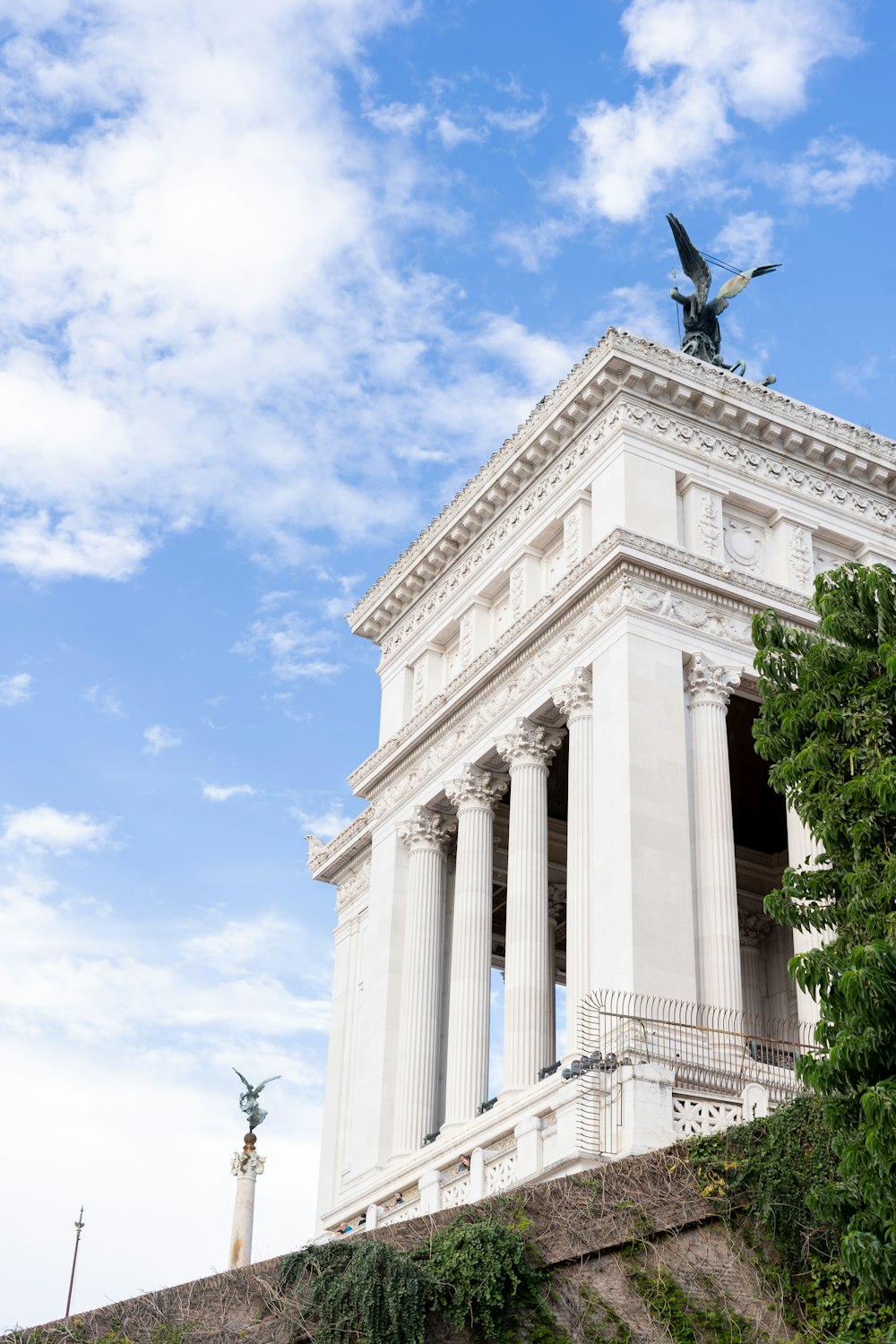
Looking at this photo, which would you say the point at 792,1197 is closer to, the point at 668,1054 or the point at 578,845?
the point at 668,1054

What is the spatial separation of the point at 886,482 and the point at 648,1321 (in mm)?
29230

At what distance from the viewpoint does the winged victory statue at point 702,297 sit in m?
51.1

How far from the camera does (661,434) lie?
44750mm

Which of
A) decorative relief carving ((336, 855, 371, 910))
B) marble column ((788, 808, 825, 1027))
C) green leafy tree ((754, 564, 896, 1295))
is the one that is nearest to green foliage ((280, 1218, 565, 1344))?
green leafy tree ((754, 564, 896, 1295))

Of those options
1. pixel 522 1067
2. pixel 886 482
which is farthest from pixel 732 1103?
pixel 886 482

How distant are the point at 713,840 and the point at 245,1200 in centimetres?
1701

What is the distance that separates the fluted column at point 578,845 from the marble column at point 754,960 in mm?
12528

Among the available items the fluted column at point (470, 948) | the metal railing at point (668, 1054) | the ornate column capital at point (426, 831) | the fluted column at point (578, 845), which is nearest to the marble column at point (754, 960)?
the ornate column capital at point (426, 831)

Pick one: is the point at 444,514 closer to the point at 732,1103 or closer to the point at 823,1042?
the point at 732,1103

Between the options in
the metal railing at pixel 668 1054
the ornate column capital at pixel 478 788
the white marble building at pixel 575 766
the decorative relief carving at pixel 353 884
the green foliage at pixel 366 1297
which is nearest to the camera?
the green foliage at pixel 366 1297

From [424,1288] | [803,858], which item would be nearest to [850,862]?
[424,1288]

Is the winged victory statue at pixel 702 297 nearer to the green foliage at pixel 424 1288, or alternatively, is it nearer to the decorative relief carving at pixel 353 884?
the decorative relief carving at pixel 353 884

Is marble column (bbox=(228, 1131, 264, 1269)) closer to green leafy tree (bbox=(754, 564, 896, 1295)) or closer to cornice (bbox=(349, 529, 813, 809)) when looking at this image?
cornice (bbox=(349, 529, 813, 809))

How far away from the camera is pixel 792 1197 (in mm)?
25781
